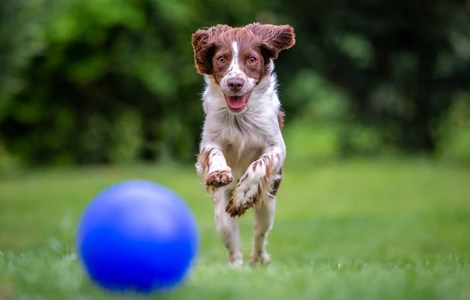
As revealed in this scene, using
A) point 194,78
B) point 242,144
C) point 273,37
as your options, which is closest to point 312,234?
point 242,144

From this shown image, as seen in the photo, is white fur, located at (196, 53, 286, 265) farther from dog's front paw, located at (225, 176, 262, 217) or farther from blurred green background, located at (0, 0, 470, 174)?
blurred green background, located at (0, 0, 470, 174)

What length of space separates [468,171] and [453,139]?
5.29 meters

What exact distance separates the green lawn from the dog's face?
94cm

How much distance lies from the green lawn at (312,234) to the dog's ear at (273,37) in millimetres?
1294

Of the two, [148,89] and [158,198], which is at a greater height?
[148,89]

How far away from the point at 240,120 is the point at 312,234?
5.04m

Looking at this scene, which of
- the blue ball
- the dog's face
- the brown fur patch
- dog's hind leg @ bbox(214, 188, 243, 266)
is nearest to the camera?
the blue ball

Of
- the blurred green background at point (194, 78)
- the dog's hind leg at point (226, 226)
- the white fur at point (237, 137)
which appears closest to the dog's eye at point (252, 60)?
the white fur at point (237, 137)

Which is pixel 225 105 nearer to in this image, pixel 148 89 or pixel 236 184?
pixel 236 184

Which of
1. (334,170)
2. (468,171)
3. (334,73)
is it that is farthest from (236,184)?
(334,73)

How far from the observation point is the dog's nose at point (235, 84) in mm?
6070

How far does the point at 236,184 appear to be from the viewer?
21.0 ft

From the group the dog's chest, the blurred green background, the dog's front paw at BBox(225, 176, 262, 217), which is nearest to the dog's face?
the dog's chest

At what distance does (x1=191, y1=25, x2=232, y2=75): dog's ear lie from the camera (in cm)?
645
